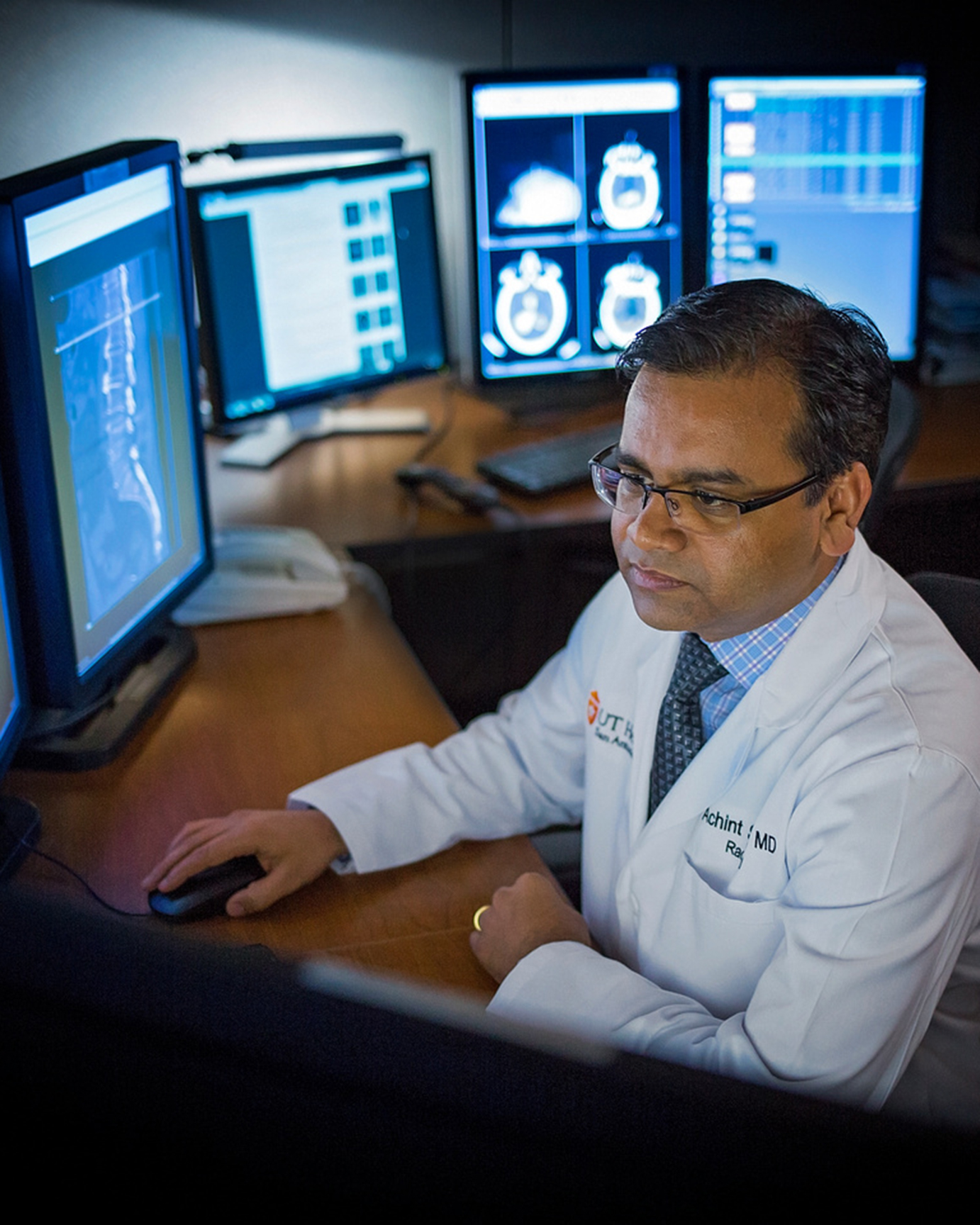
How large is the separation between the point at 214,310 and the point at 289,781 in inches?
39.5

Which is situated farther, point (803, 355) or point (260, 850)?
point (260, 850)

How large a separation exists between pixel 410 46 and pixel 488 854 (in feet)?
5.79

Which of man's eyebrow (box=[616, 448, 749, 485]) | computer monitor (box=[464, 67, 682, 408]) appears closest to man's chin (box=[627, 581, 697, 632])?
man's eyebrow (box=[616, 448, 749, 485])

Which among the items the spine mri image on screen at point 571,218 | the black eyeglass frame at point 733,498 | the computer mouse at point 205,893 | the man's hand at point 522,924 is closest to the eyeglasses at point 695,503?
the black eyeglass frame at point 733,498

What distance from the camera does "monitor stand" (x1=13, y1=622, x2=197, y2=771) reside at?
135cm

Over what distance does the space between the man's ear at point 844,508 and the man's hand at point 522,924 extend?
1.33ft

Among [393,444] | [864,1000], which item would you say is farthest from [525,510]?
[864,1000]

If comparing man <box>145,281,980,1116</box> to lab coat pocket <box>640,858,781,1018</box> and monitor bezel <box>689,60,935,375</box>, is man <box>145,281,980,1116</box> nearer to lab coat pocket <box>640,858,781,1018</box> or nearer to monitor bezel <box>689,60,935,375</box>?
lab coat pocket <box>640,858,781,1018</box>

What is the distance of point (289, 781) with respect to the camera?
1346 millimetres

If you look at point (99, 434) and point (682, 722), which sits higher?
point (99, 434)

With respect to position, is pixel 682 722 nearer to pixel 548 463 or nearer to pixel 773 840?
pixel 773 840

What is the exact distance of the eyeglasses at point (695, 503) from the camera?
1.02 meters

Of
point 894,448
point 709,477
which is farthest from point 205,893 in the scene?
point 894,448

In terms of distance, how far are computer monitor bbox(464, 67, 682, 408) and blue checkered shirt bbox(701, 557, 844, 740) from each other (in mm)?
1287
